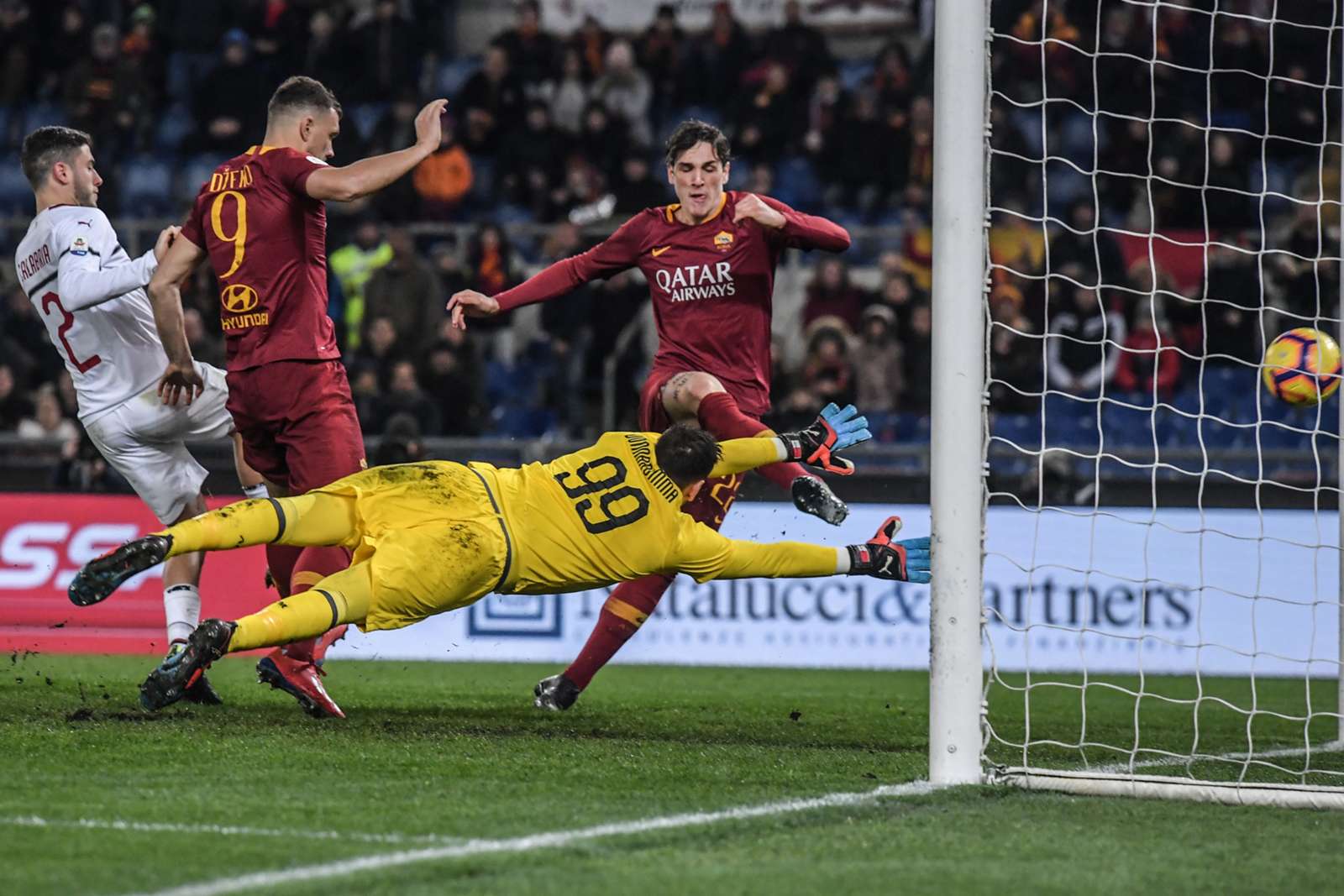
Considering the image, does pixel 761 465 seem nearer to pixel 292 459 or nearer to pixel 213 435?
pixel 292 459

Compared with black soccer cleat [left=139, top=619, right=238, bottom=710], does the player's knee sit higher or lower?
higher

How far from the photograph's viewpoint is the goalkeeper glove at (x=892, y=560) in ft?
22.1

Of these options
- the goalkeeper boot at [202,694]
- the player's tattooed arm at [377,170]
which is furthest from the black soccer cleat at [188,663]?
the player's tattooed arm at [377,170]

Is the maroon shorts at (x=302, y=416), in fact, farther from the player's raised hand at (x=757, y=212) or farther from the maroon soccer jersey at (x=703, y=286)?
the player's raised hand at (x=757, y=212)

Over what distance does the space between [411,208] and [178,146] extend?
9.57ft

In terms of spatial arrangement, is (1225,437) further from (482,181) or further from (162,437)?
(162,437)

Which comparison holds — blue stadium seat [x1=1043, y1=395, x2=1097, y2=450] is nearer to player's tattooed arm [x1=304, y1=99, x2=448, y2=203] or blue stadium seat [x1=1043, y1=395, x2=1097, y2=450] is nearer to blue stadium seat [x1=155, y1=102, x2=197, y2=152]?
player's tattooed arm [x1=304, y1=99, x2=448, y2=203]

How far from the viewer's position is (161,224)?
14.9m

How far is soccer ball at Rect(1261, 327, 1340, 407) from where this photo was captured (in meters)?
7.45

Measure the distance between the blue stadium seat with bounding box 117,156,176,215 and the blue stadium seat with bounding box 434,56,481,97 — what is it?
2944mm

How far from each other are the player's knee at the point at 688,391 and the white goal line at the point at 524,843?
231 cm

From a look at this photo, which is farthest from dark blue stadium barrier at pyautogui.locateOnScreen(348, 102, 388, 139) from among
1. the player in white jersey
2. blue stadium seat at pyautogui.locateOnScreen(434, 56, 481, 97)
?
the player in white jersey

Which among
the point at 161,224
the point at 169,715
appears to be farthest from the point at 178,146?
the point at 169,715

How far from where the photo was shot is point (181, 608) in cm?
758
